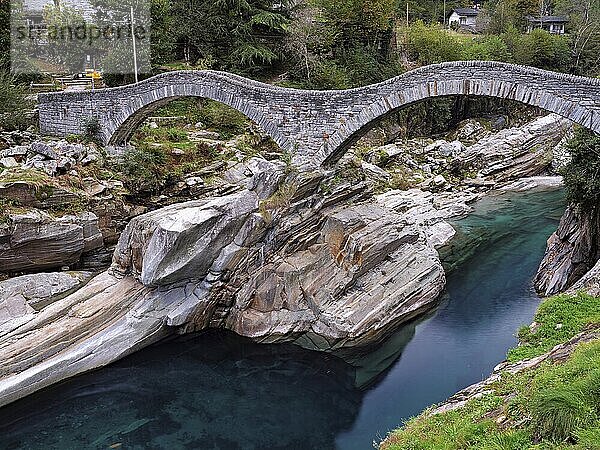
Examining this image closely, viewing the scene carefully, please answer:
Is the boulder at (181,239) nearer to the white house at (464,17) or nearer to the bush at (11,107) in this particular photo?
the bush at (11,107)

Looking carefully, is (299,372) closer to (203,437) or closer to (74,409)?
(203,437)

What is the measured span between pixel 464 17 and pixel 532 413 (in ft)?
178

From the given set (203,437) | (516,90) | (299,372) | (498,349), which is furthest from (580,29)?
(203,437)

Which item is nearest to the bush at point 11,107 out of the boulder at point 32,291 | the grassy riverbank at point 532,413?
the boulder at point 32,291

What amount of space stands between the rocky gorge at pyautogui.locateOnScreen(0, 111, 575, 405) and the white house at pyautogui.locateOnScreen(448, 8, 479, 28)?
41651 millimetres

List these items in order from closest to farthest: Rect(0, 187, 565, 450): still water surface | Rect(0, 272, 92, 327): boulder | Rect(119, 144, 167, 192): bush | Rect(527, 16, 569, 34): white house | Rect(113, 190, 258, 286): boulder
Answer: Rect(0, 187, 565, 450): still water surface < Rect(0, 272, 92, 327): boulder < Rect(113, 190, 258, 286): boulder < Rect(119, 144, 167, 192): bush < Rect(527, 16, 569, 34): white house

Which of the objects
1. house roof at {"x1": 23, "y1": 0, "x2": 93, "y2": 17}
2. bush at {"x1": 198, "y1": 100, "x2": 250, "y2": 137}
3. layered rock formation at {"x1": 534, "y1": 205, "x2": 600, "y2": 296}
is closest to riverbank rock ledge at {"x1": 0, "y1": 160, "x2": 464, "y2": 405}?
layered rock formation at {"x1": 534, "y1": 205, "x2": 600, "y2": 296}

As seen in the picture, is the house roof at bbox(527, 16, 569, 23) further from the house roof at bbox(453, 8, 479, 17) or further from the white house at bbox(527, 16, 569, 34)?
the house roof at bbox(453, 8, 479, 17)

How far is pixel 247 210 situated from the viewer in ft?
50.1

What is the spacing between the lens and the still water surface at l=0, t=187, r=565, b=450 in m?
11.6

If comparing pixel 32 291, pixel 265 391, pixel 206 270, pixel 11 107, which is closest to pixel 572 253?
pixel 265 391

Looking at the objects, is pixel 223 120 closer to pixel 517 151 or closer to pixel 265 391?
pixel 517 151

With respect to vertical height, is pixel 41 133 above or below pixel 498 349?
above

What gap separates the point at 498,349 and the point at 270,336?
19.0 ft
